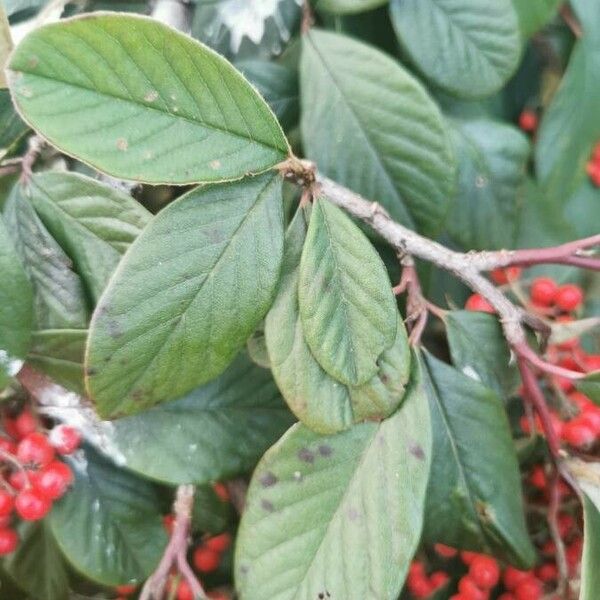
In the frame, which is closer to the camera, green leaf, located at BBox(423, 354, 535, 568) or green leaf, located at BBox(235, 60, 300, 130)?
green leaf, located at BBox(423, 354, 535, 568)

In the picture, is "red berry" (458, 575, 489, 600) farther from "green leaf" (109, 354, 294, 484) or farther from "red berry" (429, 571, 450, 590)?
"green leaf" (109, 354, 294, 484)

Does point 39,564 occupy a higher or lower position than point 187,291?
lower

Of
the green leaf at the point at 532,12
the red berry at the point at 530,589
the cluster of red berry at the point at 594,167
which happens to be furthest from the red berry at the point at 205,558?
the cluster of red berry at the point at 594,167

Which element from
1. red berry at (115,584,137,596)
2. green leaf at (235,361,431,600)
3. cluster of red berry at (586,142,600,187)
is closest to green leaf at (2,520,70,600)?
red berry at (115,584,137,596)

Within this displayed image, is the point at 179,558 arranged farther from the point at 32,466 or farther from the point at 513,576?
the point at 513,576

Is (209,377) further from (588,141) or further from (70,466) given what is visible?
(588,141)

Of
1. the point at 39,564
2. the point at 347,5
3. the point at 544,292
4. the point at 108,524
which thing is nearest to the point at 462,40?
the point at 347,5
